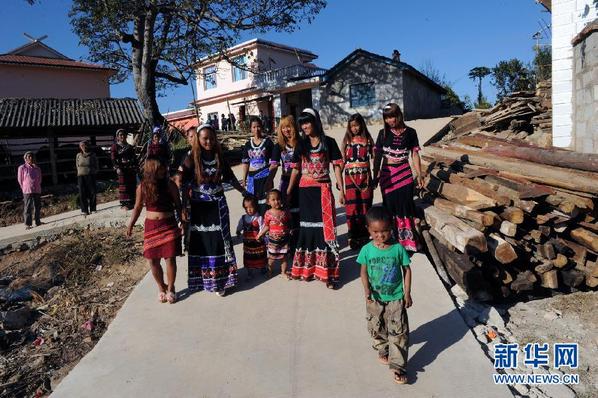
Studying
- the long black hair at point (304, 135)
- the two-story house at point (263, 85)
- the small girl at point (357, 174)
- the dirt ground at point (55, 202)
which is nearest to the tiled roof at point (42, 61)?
the two-story house at point (263, 85)

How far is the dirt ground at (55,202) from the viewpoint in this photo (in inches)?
472

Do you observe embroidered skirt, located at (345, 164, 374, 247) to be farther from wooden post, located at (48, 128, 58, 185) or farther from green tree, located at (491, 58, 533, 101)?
green tree, located at (491, 58, 533, 101)

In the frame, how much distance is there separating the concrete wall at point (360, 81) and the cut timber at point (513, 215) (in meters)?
20.3

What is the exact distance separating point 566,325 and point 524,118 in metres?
8.17

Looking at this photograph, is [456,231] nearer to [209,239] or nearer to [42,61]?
[209,239]

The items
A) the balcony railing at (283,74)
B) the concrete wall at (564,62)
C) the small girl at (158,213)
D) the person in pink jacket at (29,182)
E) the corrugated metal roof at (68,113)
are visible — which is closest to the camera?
the small girl at (158,213)

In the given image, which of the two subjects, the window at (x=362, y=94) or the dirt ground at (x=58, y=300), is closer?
the dirt ground at (x=58, y=300)

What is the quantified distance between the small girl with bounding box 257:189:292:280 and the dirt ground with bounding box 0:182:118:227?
31.4 feet

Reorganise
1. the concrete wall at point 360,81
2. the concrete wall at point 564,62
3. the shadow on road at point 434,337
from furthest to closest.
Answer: the concrete wall at point 360,81 < the concrete wall at point 564,62 < the shadow on road at point 434,337

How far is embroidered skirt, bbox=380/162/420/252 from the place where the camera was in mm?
4949

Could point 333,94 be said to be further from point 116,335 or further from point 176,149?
point 116,335

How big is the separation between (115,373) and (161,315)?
0.90 metres

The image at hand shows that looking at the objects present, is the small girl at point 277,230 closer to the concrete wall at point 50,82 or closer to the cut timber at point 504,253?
the cut timber at point 504,253

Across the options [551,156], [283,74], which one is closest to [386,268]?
[551,156]
